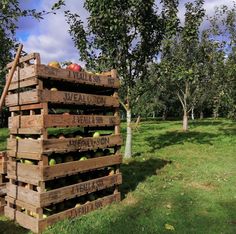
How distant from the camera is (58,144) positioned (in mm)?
6781

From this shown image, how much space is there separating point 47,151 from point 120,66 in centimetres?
870

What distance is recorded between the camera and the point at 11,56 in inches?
436

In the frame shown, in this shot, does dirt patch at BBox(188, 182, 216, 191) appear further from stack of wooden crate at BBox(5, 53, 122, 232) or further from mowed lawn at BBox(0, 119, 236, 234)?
stack of wooden crate at BBox(5, 53, 122, 232)

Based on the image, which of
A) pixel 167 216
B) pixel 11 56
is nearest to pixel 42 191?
pixel 167 216

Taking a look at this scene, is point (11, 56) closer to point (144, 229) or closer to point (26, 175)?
point (26, 175)

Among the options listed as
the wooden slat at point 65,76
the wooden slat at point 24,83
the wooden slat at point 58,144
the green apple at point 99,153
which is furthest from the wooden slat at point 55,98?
the green apple at point 99,153

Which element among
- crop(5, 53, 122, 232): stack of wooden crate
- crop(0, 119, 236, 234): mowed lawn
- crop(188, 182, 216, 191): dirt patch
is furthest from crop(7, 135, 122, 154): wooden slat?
crop(188, 182, 216, 191): dirt patch

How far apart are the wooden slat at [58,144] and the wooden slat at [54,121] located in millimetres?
283

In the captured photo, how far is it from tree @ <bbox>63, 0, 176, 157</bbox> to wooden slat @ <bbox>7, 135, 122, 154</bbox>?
6764mm

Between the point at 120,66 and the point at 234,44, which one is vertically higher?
the point at 234,44

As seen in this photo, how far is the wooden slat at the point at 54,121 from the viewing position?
259 inches

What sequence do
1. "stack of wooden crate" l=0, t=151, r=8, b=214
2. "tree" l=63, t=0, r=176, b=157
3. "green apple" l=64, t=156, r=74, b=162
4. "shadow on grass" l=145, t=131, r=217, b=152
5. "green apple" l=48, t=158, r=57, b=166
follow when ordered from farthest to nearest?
"shadow on grass" l=145, t=131, r=217, b=152 < "tree" l=63, t=0, r=176, b=157 < "stack of wooden crate" l=0, t=151, r=8, b=214 < "green apple" l=64, t=156, r=74, b=162 < "green apple" l=48, t=158, r=57, b=166

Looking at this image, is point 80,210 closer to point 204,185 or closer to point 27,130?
point 27,130

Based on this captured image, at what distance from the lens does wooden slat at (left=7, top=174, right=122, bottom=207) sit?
652 centimetres
